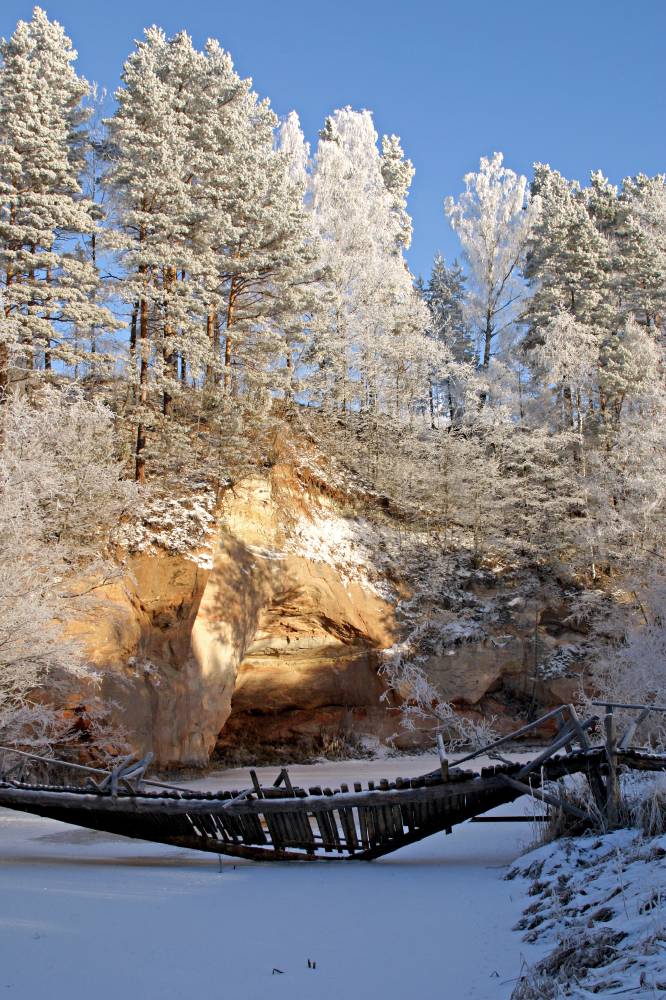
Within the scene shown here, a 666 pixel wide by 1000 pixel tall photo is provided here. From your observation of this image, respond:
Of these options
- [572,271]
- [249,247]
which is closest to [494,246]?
[572,271]

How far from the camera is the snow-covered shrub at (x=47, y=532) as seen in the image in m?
12.4

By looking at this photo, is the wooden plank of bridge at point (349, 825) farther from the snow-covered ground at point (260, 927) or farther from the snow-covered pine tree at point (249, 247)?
the snow-covered pine tree at point (249, 247)

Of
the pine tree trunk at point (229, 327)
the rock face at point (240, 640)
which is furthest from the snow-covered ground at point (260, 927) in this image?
the pine tree trunk at point (229, 327)

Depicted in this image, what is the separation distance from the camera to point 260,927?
5.73 meters

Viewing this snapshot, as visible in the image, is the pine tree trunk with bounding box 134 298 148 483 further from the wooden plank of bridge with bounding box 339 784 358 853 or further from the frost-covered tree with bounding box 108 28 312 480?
the wooden plank of bridge with bounding box 339 784 358 853

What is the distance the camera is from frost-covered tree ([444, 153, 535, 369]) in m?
31.0

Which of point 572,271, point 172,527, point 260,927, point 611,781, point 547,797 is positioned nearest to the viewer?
point 260,927

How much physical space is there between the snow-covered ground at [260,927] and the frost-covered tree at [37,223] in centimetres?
1289

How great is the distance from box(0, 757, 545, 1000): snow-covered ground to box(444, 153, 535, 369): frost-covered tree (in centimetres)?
2547

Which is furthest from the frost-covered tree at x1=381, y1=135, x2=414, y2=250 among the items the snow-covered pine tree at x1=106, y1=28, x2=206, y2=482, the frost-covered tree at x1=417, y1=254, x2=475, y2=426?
the snow-covered pine tree at x1=106, y1=28, x2=206, y2=482

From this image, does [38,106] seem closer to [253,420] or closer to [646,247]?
[253,420]

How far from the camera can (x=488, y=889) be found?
6.69 m

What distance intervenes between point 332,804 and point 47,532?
35.1ft

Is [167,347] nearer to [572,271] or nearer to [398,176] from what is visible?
[572,271]
